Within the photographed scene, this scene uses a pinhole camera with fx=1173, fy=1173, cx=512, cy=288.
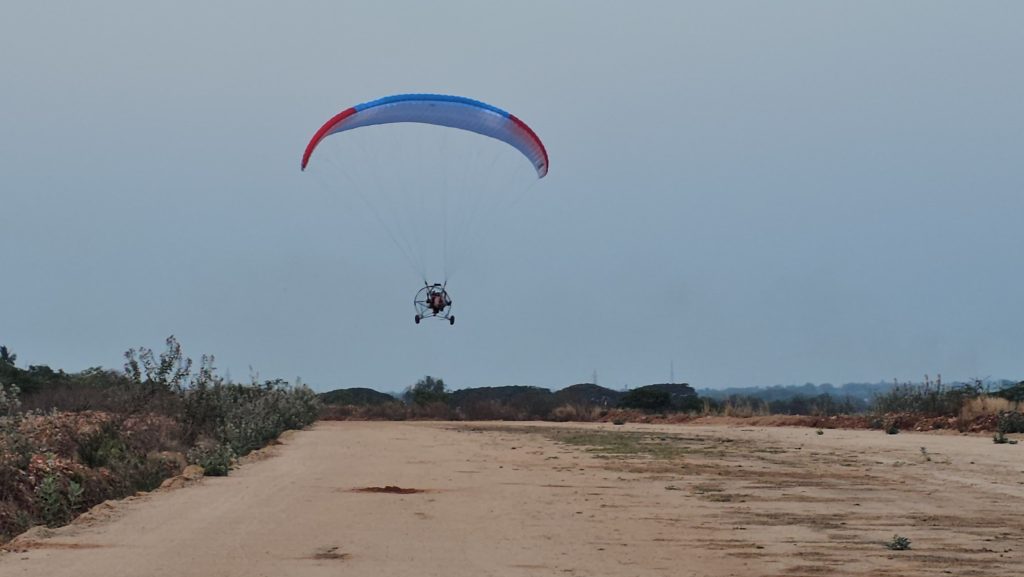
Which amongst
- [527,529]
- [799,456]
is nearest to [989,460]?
[799,456]

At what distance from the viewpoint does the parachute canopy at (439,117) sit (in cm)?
2603

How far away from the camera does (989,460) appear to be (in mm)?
19500

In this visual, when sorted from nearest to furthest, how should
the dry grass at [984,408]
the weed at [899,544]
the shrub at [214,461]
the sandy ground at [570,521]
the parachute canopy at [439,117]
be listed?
1. the sandy ground at [570,521]
2. the weed at [899,544]
3. the shrub at [214,461]
4. the parachute canopy at [439,117]
5. the dry grass at [984,408]

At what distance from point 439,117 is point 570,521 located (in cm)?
1618

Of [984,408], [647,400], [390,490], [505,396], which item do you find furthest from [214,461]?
[505,396]

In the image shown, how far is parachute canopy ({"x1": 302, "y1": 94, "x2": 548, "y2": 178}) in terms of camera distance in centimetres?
2603

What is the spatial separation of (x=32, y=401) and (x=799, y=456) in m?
26.3

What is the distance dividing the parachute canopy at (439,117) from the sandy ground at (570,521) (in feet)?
27.1

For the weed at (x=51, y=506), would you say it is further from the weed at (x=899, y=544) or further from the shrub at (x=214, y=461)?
the weed at (x=899, y=544)

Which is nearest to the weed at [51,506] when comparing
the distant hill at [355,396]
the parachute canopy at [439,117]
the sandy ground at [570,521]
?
the sandy ground at [570,521]

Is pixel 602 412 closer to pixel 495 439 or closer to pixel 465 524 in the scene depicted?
pixel 495 439

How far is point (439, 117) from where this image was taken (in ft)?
88.2

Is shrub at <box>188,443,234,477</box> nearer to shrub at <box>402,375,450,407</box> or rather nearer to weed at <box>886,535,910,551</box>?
weed at <box>886,535,910,551</box>

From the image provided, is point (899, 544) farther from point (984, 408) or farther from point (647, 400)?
point (647, 400)
